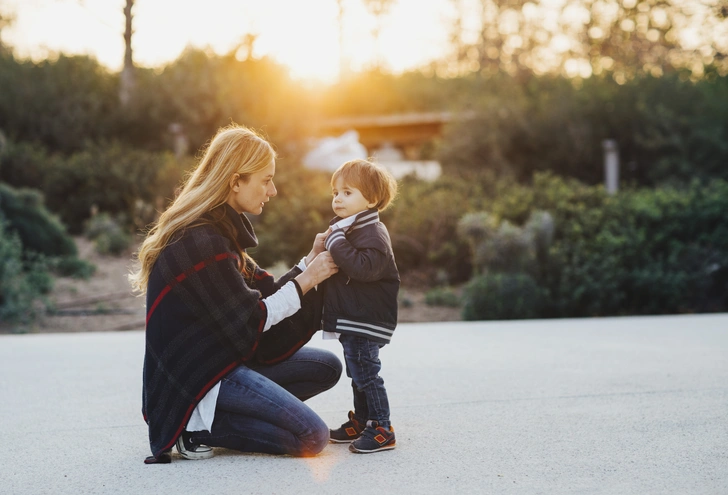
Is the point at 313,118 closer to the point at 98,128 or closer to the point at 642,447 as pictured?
the point at 98,128

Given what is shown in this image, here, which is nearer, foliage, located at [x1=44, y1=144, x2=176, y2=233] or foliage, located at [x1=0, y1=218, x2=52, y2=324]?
foliage, located at [x1=0, y1=218, x2=52, y2=324]

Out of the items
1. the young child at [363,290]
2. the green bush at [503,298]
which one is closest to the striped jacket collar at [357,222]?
the young child at [363,290]

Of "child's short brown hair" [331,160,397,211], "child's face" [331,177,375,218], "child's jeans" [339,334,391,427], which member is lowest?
"child's jeans" [339,334,391,427]

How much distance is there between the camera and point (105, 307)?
895 centimetres

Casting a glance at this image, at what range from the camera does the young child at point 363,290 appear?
361cm

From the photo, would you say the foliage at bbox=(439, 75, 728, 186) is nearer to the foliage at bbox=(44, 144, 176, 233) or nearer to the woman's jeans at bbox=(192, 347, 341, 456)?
the foliage at bbox=(44, 144, 176, 233)

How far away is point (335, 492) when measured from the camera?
10.2 feet

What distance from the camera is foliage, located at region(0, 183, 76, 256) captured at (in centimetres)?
1036

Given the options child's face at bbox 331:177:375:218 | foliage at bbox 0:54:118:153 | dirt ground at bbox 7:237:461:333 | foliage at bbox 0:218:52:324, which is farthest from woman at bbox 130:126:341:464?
foliage at bbox 0:54:118:153

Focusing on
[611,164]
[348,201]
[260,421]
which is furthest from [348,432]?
[611,164]

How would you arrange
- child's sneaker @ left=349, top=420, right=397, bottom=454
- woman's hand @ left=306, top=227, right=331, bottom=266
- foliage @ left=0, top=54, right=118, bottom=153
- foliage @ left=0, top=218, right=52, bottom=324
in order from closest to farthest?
child's sneaker @ left=349, top=420, right=397, bottom=454, woman's hand @ left=306, top=227, right=331, bottom=266, foliage @ left=0, top=218, right=52, bottom=324, foliage @ left=0, top=54, right=118, bottom=153

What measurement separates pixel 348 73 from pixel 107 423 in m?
29.1

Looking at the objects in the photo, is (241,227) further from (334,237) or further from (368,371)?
(368,371)

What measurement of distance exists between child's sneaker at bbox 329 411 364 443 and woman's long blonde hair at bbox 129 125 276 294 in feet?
3.71
